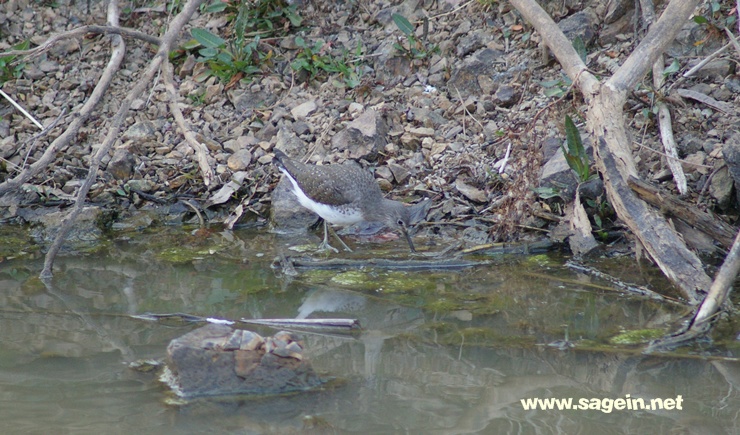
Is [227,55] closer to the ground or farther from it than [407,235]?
farther from it

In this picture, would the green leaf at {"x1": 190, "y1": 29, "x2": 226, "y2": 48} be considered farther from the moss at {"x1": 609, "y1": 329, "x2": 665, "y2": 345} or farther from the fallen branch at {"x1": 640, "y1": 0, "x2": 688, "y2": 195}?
the moss at {"x1": 609, "y1": 329, "x2": 665, "y2": 345}

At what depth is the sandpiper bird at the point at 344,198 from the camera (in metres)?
6.91

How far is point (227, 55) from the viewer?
8789 millimetres

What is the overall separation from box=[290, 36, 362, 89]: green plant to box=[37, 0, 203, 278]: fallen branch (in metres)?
1.65

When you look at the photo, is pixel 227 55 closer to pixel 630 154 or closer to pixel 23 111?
pixel 23 111

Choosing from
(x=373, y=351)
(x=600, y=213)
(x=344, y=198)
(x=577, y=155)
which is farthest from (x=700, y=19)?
(x=373, y=351)

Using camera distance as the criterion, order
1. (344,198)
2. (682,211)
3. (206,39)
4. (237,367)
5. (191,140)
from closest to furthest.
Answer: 1. (237,367)
2. (682,211)
3. (344,198)
4. (191,140)
5. (206,39)

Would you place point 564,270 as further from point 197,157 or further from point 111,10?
point 111,10

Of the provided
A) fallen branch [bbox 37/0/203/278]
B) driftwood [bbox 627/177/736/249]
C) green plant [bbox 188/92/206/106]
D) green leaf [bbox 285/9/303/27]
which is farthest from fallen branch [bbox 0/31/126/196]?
driftwood [bbox 627/177/736/249]

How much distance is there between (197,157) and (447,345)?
4.24 m

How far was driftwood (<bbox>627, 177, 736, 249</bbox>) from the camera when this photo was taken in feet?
17.2

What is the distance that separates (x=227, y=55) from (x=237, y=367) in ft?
18.0

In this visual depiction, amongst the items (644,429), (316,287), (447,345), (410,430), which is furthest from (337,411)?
(316,287)

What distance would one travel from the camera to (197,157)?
797cm
